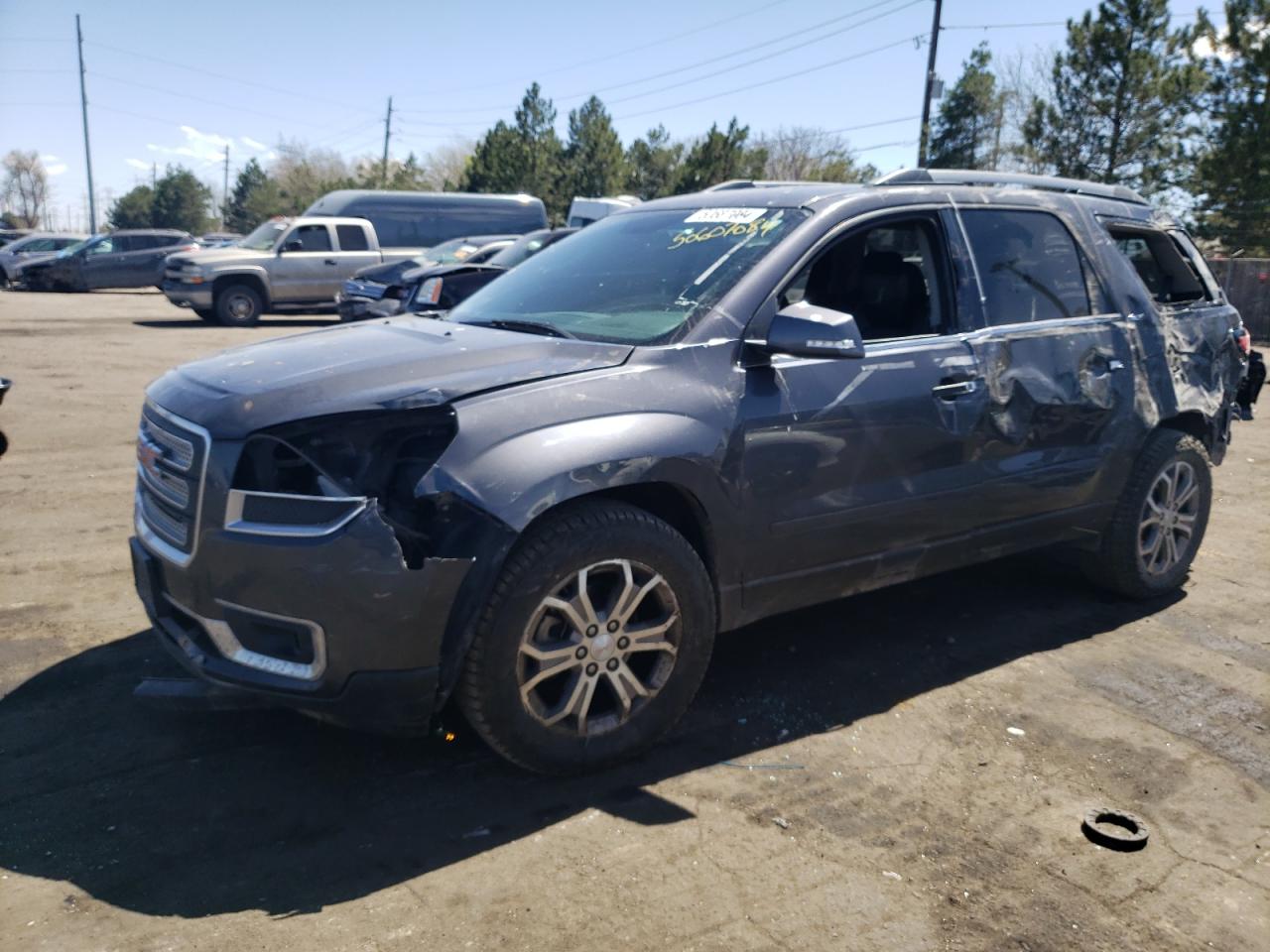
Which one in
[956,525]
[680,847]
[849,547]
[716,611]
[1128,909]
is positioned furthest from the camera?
[956,525]

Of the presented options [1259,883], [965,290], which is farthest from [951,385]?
[1259,883]

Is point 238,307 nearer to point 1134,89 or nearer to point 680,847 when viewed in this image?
point 680,847

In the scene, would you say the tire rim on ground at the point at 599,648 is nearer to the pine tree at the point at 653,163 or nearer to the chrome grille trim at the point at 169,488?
the chrome grille trim at the point at 169,488

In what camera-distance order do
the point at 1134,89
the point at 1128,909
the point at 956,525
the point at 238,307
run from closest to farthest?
the point at 1128,909, the point at 956,525, the point at 238,307, the point at 1134,89

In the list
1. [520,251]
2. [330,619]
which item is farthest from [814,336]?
[520,251]

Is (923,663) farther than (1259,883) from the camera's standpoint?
Yes

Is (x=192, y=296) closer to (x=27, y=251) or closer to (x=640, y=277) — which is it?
(x=640, y=277)

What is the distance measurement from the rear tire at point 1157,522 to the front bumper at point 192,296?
18.0 meters

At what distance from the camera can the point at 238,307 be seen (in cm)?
2005

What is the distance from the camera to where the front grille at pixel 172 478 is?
3.12m

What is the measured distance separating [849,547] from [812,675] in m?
0.66

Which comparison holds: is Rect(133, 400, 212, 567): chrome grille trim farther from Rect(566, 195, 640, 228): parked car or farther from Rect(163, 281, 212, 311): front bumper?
Rect(566, 195, 640, 228): parked car

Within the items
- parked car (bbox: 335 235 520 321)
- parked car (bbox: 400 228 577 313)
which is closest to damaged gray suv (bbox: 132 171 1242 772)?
parked car (bbox: 400 228 577 313)

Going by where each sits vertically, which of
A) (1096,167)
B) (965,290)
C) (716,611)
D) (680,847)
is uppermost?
(1096,167)
